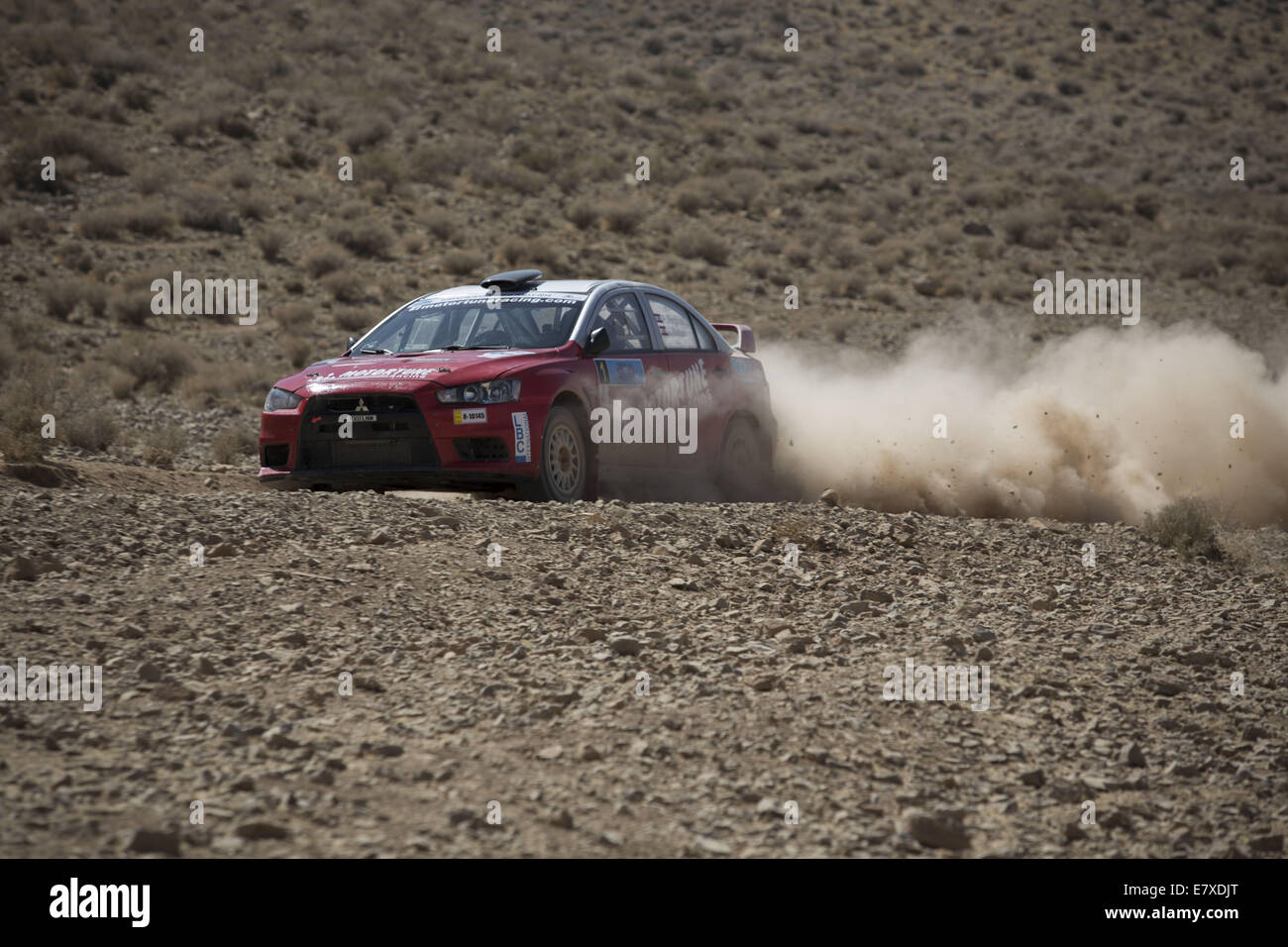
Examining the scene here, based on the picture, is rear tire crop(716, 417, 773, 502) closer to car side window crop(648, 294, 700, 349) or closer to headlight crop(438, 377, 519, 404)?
car side window crop(648, 294, 700, 349)

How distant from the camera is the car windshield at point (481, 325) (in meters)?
9.29

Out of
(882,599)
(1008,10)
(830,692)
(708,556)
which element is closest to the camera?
(830,692)

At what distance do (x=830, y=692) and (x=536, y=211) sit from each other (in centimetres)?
2532

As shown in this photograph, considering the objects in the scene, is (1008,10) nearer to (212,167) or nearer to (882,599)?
(212,167)

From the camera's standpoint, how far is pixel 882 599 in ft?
22.9

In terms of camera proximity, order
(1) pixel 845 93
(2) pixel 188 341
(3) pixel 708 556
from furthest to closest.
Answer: (1) pixel 845 93, (2) pixel 188 341, (3) pixel 708 556

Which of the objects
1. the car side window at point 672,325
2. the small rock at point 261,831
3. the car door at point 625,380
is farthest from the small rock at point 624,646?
the car side window at point 672,325

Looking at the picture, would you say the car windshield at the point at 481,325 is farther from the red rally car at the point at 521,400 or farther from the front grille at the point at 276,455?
the front grille at the point at 276,455

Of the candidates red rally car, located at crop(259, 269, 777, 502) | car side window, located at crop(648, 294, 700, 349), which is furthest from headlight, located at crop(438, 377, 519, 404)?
car side window, located at crop(648, 294, 700, 349)

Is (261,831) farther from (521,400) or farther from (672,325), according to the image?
(672,325)

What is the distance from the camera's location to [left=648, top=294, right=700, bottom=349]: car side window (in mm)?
10312

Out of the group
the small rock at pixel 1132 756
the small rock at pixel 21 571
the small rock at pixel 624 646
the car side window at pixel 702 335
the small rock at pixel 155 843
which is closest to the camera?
the small rock at pixel 155 843

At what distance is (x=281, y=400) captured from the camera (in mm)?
8727
